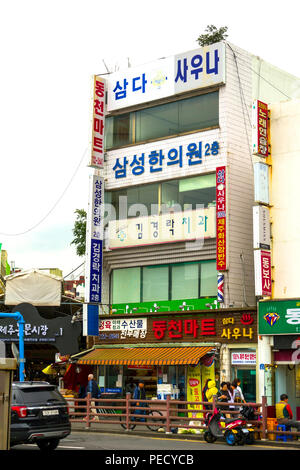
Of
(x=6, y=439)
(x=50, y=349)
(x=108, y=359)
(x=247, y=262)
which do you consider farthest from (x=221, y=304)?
(x=6, y=439)

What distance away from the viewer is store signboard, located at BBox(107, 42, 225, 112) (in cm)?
3116

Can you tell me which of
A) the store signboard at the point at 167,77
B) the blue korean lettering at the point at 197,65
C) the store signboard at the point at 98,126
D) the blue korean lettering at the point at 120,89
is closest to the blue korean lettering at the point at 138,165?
the store signboard at the point at 98,126

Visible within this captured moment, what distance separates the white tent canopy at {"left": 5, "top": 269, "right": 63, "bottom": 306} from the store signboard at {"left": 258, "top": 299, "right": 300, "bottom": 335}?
12.4 meters

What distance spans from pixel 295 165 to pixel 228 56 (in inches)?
248

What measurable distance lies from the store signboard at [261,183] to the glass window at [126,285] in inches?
311

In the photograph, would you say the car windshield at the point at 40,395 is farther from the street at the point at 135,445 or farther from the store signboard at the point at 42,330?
the store signboard at the point at 42,330

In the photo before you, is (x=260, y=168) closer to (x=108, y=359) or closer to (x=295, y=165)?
(x=295, y=165)

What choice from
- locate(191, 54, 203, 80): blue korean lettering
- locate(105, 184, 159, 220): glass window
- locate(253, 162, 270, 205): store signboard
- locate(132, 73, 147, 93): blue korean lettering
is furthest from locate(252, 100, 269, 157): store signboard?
locate(132, 73, 147, 93): blue korean lettering

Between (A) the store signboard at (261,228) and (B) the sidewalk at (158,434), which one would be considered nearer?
(B) the sidewalk at (158,434)

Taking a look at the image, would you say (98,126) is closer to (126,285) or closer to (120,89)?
(120,89)

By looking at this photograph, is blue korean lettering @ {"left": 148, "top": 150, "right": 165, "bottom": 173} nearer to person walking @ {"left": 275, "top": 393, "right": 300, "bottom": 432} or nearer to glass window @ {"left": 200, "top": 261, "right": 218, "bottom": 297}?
glass window @ {"left": 200, "top": 261, "right": 218, "bottom": 297}

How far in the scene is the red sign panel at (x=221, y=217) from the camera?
28984 millimetres

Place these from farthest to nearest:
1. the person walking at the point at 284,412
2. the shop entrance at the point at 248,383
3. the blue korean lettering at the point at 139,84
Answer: the blue korean lettering at the point at 139,84
the shop entrance at the point at 248,383
the person walking at the point at 284,412

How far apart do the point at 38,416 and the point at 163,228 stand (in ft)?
49.8
